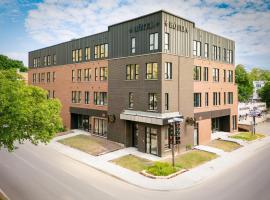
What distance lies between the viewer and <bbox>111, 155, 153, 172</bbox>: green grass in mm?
23141

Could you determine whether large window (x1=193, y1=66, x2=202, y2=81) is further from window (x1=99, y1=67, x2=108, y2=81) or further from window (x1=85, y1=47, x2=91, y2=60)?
window (x1=85, y1=47, x2=91, y2=60)

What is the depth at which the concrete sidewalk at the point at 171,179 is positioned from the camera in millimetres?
19266

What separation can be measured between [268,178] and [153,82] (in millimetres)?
13846

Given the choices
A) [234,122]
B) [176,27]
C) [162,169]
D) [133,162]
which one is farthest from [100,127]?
[234,122]

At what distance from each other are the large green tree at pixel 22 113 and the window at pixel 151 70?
41.1 ft

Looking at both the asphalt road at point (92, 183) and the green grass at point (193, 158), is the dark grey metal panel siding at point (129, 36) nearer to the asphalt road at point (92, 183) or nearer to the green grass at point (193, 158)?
the green grass at point (193, 158)

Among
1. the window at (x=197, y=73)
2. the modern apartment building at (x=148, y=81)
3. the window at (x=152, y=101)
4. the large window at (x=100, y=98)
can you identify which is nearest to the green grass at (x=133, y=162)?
the modern apartment building at (x=148, y=81)

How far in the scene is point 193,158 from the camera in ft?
84.6

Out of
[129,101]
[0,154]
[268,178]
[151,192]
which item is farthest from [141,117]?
[0,154]

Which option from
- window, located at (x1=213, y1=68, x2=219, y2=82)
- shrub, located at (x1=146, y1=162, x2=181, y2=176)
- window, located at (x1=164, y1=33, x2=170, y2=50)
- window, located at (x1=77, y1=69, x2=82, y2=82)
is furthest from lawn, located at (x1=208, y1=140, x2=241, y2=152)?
window, located at (x1=77, y1=69, x2=82, y2=82)

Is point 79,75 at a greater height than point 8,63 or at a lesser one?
lesser

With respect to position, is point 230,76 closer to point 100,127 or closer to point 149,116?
point 149,116

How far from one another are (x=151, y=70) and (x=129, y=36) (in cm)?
547

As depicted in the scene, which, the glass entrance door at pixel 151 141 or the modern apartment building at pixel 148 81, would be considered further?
the glass entrance door at pixel 151 141
